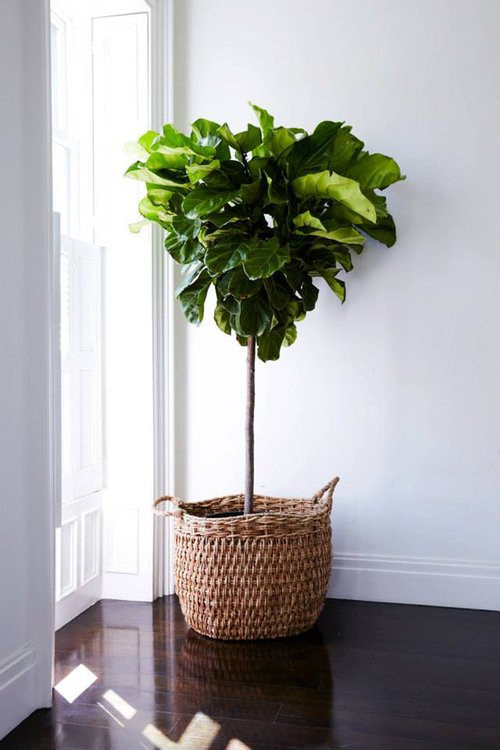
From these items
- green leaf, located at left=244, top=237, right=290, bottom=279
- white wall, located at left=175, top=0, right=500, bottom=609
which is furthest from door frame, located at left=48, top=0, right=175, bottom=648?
green leaf, located at left=244, top=237, right=290, bottom=279

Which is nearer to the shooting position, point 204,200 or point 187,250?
point 204,200

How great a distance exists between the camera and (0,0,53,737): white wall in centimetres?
189

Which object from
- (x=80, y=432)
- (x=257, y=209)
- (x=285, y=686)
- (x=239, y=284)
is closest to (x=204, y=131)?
(x=257, y=209)

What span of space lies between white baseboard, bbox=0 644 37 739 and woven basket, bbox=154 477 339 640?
0.63 m

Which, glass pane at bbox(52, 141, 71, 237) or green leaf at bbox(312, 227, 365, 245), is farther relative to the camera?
glass pane at bbox(52, 141, 71, 237)

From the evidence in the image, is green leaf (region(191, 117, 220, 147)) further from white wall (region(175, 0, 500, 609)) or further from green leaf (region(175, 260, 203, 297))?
white wall (region(175, 0, 500, 609))

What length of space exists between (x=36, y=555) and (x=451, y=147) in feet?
6.70

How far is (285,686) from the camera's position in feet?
6.99

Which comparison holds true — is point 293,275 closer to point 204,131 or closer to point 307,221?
point 307,221

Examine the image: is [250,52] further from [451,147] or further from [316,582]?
[316,582]

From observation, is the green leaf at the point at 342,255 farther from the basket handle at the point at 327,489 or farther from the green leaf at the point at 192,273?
the basket handle at the point at 327,489

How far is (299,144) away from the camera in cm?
234

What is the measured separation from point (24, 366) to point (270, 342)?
902mm

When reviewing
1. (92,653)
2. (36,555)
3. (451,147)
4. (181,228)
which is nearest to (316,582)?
(92,653)
